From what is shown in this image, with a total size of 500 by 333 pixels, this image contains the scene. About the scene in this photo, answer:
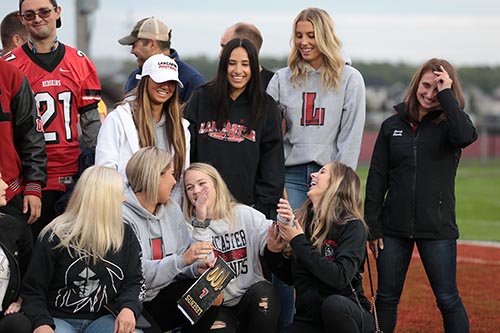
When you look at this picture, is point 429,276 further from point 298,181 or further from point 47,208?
point 47,208

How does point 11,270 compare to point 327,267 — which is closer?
point 11,270

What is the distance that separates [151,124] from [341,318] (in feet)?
6.18

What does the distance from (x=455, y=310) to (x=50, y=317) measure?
2.70 meters

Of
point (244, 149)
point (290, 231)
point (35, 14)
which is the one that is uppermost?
point (35, 14)

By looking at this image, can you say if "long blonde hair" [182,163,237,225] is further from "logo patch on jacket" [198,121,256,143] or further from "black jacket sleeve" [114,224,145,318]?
"black jacket sleeve" [114,224,145,318]

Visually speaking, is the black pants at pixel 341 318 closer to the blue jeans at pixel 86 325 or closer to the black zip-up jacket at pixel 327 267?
the black zip-up jacket at pixel 327 267

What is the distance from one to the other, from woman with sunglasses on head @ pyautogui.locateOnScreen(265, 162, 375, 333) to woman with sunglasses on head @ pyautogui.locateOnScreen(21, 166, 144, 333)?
100 centimetres

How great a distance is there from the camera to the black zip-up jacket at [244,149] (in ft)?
19.0

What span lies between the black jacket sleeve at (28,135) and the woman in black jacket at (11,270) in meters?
0.56

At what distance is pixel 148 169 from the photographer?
5129 millimetres

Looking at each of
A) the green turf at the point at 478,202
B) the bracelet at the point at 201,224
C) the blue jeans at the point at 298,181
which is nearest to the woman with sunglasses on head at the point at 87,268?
the bracelet at the point at 201,224

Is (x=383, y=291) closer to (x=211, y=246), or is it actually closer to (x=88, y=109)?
(x=211, y=246)

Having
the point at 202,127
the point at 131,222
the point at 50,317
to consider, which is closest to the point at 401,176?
the point at 202,127

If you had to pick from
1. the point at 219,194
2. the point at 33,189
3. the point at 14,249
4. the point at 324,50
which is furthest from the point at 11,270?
the point at 324,50
